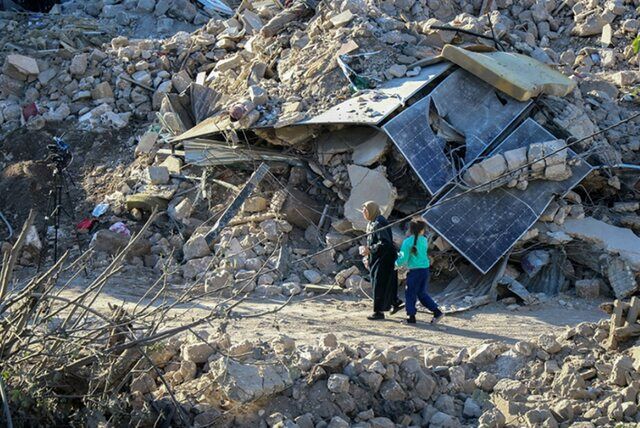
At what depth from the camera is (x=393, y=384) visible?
7.42 meters

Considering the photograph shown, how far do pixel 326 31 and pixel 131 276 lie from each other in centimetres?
396

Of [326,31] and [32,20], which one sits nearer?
[326,31]

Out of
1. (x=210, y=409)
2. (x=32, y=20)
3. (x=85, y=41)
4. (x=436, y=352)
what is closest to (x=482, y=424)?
(x=436, y=352)

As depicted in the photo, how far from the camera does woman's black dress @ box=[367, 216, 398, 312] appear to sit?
356 inches

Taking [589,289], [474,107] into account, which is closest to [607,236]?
[589,289]

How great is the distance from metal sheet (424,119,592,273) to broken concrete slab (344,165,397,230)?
480 mm

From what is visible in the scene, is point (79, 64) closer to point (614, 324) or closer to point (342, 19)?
point (342, 19)

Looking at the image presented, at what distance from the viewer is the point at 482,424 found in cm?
711

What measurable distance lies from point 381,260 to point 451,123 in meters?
2.60

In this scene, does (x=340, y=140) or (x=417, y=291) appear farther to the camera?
(x=340, y=140)

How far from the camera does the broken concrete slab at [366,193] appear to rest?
34.6ft

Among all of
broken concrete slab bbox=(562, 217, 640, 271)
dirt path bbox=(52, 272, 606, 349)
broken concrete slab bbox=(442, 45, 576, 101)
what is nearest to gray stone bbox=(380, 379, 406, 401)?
dirt path bbox=(52, 272, 606, 349)

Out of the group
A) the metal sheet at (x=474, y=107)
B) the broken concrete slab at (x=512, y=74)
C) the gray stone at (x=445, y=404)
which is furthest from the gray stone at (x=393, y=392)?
the broken concrete slab at (x=512, y=74)

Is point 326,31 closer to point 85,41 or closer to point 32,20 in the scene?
point 85,41
